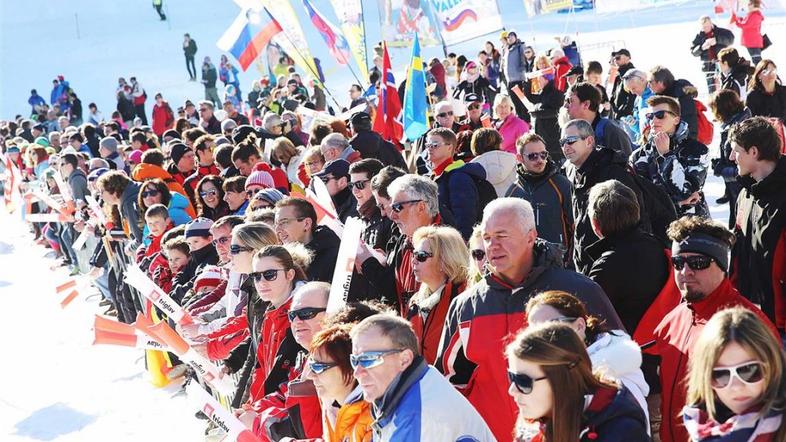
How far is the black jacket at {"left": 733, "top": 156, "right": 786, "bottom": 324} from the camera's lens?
5012 mm

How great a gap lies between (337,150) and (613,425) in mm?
5459

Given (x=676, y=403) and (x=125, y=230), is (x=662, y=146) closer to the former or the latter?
(x=676, y=403)

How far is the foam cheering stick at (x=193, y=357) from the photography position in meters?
5.67

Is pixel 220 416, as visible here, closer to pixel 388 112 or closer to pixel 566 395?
pixel 566 395

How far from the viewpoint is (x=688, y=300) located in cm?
398

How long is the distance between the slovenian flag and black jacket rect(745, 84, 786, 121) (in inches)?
287

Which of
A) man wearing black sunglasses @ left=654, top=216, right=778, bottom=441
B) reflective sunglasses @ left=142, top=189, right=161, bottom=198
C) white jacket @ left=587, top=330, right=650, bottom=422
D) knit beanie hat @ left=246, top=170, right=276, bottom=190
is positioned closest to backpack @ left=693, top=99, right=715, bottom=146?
knit beanie hat @ left=246, top=170, right=276, bottom=190

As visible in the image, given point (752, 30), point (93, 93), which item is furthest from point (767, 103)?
point (93, 93)

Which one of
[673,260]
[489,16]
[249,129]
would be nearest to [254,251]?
[673,260]

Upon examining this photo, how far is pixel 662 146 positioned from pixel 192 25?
4200 cm

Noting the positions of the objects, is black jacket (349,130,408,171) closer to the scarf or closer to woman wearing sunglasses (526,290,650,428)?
woman wearing sunglasses (526,290,650,428)

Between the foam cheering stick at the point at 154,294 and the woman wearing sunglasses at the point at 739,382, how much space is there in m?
3.82

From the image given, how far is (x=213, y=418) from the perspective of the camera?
4344mm

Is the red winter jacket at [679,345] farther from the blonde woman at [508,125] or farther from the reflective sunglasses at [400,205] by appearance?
the blonde woman at [508,125]
